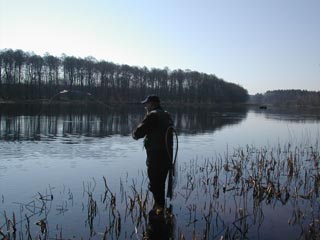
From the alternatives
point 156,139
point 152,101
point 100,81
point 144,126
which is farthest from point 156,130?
point 100,81

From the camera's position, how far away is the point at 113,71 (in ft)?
358

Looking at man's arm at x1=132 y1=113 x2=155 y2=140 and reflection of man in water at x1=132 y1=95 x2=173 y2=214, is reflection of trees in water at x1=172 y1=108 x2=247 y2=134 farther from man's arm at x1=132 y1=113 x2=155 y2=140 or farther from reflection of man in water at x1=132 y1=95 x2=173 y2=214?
man's arm at x1=132 y1=113 x2=155 y2=140

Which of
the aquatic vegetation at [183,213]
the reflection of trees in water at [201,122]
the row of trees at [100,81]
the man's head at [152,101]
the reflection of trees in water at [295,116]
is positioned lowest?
the aquatic vegetation at [183,213]

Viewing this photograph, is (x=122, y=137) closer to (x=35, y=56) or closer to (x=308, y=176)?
(x=308, y=176)

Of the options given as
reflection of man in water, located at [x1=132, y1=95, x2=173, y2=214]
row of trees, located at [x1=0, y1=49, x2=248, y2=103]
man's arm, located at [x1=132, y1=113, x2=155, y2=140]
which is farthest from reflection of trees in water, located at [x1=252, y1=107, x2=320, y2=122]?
man's arm, located at [x1=132, y1=113, x2=155, y2=140]

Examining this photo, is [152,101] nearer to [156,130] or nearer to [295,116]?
[156,130]

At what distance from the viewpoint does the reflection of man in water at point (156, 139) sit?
7.28 m

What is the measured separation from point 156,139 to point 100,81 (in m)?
101

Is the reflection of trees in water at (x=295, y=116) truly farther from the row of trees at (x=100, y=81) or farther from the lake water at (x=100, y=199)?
the lake water at (x=100, y=199)

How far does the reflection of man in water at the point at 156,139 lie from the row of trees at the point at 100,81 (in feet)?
196

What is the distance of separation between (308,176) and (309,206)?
10.6 ft

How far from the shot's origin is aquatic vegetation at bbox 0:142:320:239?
6797 mm

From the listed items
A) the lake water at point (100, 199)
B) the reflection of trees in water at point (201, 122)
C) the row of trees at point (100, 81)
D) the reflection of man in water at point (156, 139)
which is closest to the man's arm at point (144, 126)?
the reflection of man in water at point (156, 139)

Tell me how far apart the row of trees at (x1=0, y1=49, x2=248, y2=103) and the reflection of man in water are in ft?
196
